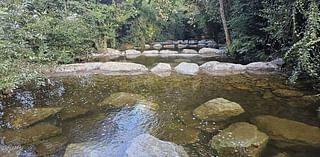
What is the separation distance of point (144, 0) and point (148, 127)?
10035 mm

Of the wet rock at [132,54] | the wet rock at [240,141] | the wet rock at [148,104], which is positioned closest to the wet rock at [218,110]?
the wet rock at [240,141]

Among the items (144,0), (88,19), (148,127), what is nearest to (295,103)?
(148,127)

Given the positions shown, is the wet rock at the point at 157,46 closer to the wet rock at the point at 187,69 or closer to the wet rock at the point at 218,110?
the wet rock at the point at 187,69

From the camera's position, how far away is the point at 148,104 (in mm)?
5328

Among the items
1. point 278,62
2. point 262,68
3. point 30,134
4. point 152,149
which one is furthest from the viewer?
point 278,62

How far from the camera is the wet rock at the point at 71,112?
4.84 m

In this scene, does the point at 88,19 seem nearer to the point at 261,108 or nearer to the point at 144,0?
the point at 144,0

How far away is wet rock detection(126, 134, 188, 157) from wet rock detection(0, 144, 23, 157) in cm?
134

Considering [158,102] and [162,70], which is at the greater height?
[162,70]

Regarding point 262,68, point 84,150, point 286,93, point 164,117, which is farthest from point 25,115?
point 262,68

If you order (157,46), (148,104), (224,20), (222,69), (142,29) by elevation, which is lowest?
(148,104)

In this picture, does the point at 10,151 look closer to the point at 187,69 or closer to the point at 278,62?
the point at 187,69

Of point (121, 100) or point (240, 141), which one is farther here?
point (121, 100)

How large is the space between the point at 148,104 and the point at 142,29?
8793 millimetres
